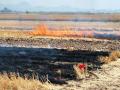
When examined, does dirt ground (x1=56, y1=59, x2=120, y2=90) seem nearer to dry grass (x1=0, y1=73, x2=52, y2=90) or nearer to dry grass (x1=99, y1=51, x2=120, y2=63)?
dry grass (x1=0, y1=73, x2=52, y2=90)

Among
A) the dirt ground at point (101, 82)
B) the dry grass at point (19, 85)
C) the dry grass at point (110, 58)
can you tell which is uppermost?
the dry grass at point (19, 85)

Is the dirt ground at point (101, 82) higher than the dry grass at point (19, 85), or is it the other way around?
the dry grass at point (19, 85)

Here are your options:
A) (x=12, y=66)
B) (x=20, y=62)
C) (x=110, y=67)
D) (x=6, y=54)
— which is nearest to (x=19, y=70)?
(x=12, y=66)

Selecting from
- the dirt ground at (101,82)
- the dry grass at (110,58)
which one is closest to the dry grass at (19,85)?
the dirt ground at (101,82)

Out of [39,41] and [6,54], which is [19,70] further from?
[39,41]

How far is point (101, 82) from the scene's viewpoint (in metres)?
17.0

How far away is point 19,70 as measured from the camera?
793 inches

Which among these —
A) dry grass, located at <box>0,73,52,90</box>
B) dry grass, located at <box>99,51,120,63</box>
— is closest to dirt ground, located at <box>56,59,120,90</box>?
dry grass, located at <box>0,73,52,90</box>

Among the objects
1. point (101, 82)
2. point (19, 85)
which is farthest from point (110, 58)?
point (19, 85)

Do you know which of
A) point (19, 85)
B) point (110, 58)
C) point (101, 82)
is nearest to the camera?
point (19, 85)

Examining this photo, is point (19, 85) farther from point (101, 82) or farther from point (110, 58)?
point (110, 58)

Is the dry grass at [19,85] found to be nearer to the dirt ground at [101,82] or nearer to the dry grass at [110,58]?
the dirt ground at [101,82]

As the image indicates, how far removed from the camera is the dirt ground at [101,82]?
15.9 metres

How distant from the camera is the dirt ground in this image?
628 inches
